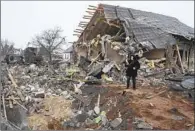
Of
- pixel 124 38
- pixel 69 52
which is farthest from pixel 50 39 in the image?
pixel 124 38

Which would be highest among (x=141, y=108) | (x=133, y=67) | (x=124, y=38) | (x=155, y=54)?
(x=124, y=38)

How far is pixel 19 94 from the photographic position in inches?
462

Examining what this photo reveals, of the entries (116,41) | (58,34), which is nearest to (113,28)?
(116,41)

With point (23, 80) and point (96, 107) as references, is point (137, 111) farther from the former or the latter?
point (23, 80)

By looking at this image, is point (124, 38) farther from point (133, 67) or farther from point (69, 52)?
point (69, 52)

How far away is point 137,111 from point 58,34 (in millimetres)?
40513

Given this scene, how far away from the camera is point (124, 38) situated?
21016 mm

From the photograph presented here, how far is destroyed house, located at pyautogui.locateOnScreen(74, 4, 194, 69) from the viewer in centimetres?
2021

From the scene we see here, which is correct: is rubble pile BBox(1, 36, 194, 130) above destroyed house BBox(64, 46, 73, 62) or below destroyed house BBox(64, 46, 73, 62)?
below

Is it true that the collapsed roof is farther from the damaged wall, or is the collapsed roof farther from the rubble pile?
the rubble pile

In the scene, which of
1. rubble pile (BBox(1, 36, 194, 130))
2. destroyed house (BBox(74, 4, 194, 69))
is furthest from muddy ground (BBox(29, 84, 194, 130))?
destroyed house (BBox(74, 4, 194, 69))

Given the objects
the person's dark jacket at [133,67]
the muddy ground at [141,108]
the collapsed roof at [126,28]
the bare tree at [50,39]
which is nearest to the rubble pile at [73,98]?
the muddy ground at [141,108]

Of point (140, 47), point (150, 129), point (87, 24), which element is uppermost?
point (87, 24)

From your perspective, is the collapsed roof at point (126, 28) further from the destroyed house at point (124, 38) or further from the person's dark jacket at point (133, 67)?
the person's dark jacket at point (133, 67)
